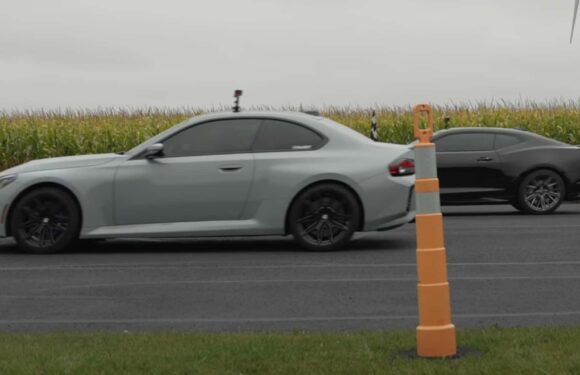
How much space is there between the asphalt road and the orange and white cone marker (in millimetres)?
1706

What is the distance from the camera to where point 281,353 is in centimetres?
727

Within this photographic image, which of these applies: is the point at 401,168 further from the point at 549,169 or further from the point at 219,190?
the point at 549,169

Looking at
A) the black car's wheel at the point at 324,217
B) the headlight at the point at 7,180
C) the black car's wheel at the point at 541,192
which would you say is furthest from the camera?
the black car's wheel at the point at 541,192

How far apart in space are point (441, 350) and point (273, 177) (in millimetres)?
6991

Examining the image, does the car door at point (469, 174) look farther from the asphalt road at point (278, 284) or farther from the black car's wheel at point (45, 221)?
the black car's wheel at point (45, 221)

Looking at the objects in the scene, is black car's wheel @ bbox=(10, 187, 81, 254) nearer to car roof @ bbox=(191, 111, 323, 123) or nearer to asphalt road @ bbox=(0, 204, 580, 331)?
asphalt road @ bbox=(0, 204, 580, 331)

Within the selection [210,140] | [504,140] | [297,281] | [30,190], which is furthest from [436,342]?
[504,140]

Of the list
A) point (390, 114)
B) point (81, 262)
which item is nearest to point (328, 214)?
point (81, 262)

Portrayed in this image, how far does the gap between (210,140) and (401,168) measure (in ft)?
7.22

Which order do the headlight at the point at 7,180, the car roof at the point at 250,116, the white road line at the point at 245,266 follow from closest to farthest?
the white road line at the point at 245,266 < the headlight at the point at 7,180 < the car roof at the point at 250,116

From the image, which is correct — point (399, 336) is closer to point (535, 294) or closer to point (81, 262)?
point (535, 294)

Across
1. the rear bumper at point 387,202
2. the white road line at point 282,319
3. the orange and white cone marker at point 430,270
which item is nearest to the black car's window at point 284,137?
the rear bumper at point 387,202

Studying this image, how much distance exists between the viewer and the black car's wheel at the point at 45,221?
46.1 ft

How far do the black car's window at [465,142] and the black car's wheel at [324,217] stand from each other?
280 inches
